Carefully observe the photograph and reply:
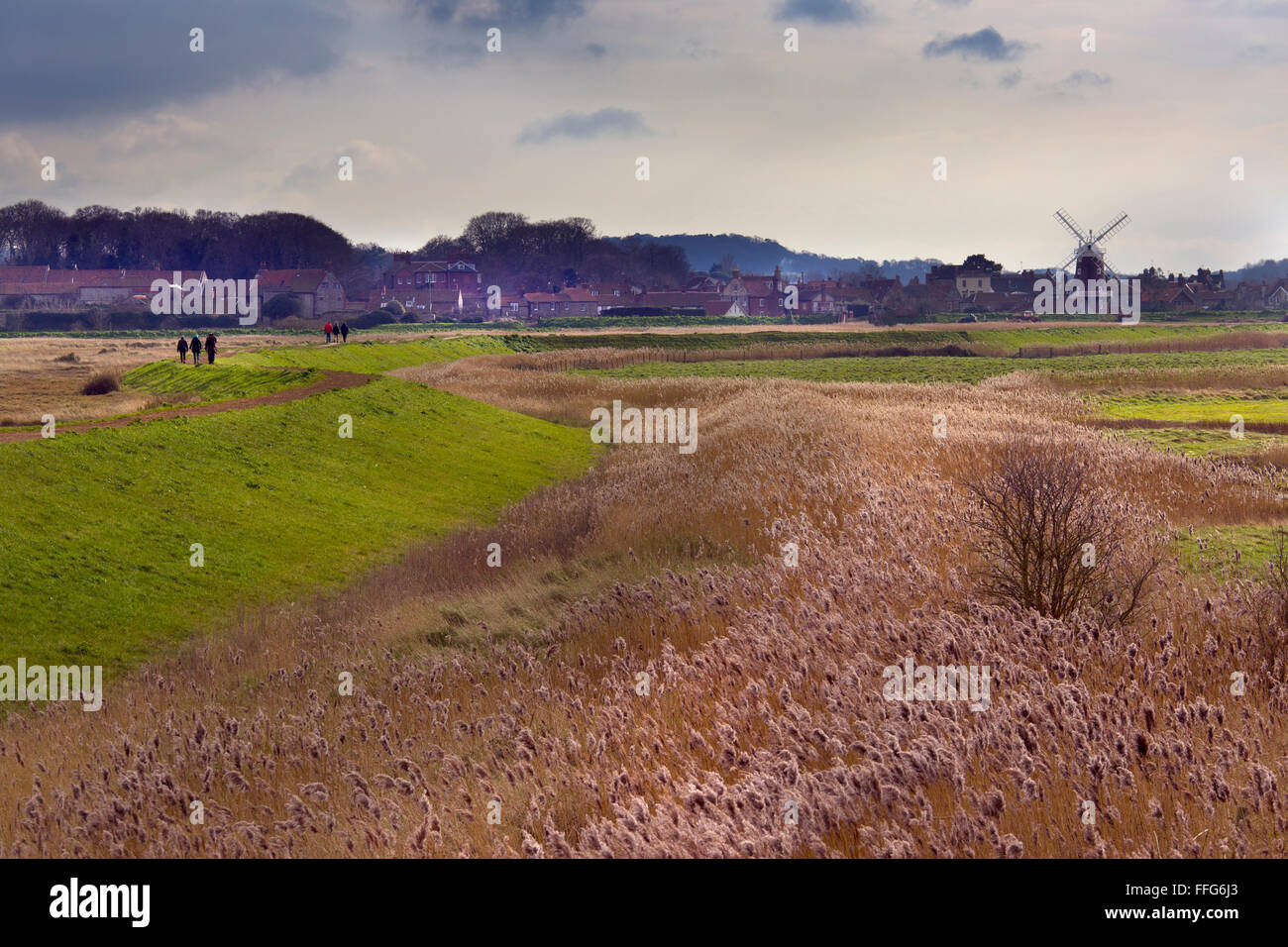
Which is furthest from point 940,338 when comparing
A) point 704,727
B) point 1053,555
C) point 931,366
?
point 704,727

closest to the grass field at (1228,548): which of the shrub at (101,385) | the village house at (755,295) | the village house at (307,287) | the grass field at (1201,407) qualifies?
the grass field at (1201,407)

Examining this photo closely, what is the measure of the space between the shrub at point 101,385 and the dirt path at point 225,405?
10.3 metres

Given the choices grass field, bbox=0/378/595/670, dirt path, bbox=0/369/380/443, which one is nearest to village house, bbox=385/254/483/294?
dirt path, bbox=0/369/380/443

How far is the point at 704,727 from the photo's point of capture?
27.8 feet

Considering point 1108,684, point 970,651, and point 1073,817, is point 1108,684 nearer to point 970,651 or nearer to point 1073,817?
point 970,651

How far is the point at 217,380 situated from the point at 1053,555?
3925 cm

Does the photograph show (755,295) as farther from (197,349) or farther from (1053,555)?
(1053,555)

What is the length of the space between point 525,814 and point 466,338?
88.0m

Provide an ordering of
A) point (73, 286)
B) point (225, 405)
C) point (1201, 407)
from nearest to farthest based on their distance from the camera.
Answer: point (225, 405) → point (1201, 407) → point (73, 286)

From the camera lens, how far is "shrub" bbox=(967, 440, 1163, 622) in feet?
39.5

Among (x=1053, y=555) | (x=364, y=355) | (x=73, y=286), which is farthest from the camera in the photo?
(x=73, y=286)

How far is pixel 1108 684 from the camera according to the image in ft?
27.8

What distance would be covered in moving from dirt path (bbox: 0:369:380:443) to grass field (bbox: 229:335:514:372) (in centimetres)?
496

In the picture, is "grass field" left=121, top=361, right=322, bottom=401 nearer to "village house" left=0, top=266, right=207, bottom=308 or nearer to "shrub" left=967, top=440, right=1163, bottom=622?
"shrub" left=967, top=440, right=1163, bottom=622
